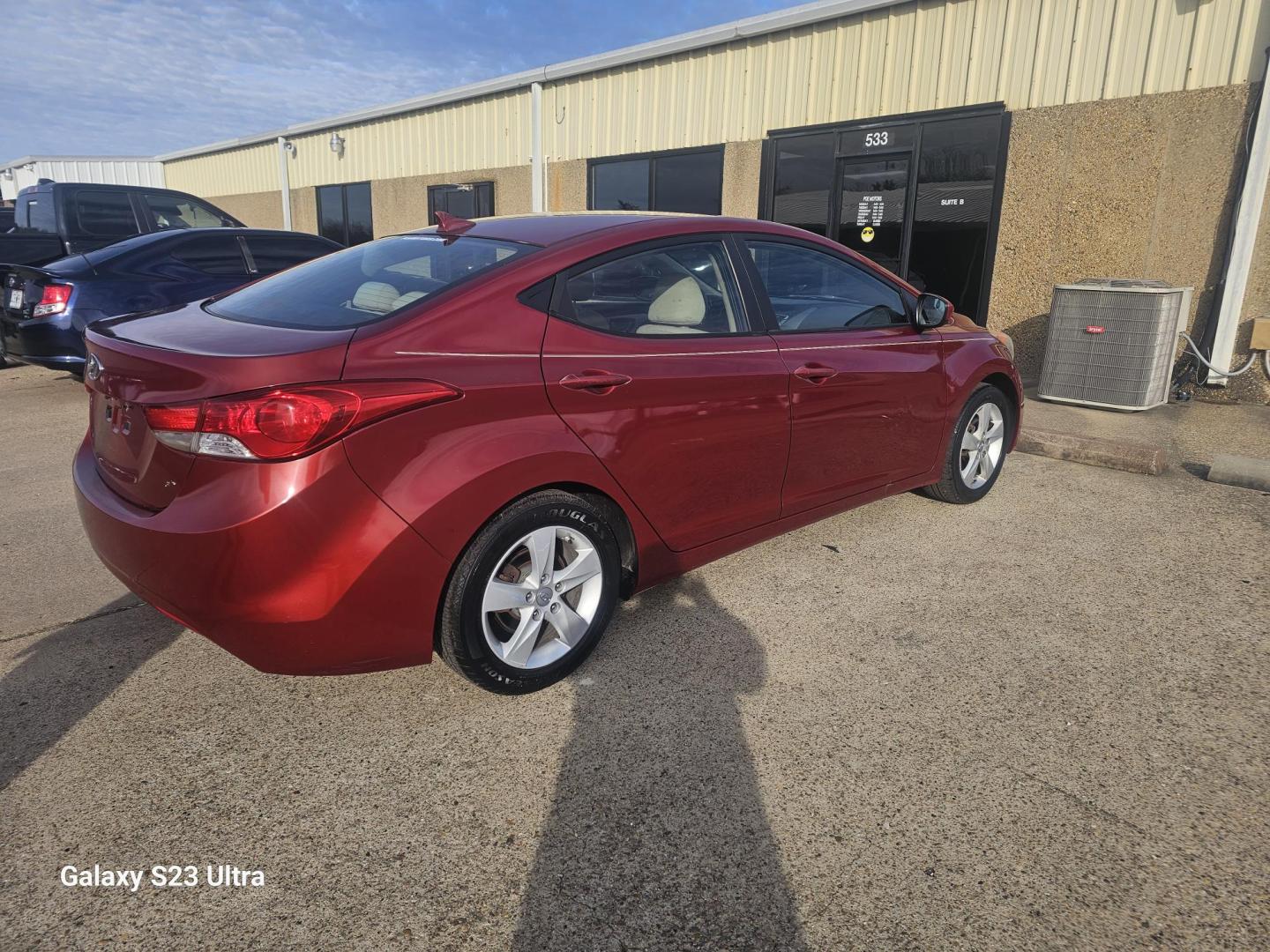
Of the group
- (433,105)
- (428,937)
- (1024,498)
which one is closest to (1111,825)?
(428,937)

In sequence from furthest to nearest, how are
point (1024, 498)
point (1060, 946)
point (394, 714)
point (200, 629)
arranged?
point (1024, 498) → point (394, 714) → point (200, 629) → point (1060, 946)

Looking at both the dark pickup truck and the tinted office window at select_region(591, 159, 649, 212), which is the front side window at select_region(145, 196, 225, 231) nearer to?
the dark pickup truck

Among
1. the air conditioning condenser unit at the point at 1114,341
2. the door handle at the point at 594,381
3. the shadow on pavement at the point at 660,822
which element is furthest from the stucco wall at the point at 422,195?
the shadow on pavement at the point at 660,822

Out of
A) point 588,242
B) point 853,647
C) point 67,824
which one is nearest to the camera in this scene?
point 67,824

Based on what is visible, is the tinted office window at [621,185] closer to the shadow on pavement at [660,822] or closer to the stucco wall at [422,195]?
the stucco wall at [422,195]

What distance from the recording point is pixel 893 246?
9258 mm

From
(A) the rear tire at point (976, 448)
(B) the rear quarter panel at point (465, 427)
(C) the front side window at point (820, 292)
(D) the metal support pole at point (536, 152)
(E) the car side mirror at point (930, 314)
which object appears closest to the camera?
(B) the rear quarter panel at point (465, 427)

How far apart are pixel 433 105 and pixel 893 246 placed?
30.0 feet

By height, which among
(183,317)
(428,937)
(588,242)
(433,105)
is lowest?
(428,937)

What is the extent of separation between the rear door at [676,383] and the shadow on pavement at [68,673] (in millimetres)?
1773

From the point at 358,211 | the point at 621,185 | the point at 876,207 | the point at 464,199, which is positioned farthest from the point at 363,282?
the point at 358,211

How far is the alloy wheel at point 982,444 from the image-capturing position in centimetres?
458

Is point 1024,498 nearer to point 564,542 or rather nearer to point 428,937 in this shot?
point 564,542

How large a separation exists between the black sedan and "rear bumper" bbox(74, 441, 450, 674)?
4.84 metres
